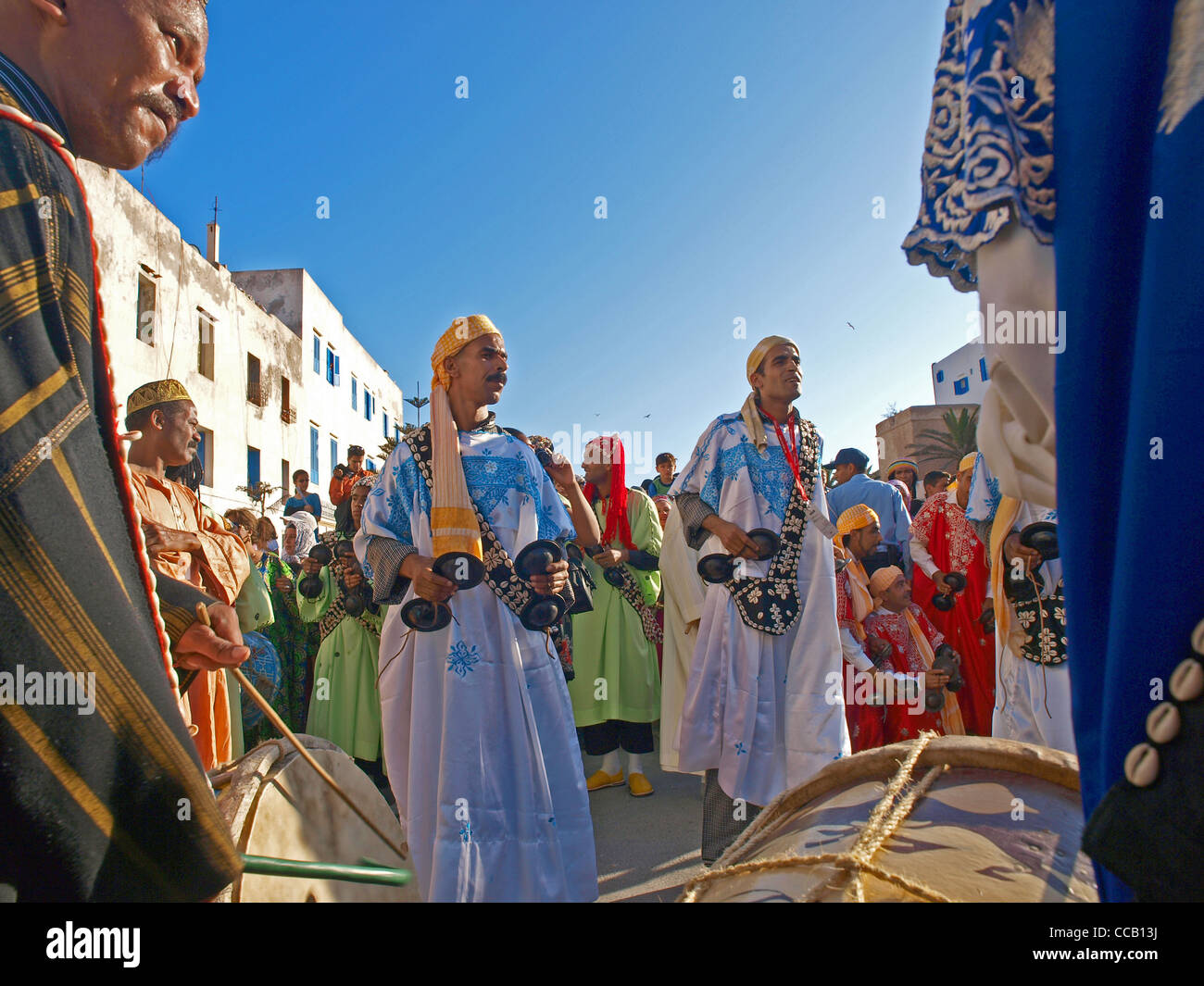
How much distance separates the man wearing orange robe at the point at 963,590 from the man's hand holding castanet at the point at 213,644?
463 cm

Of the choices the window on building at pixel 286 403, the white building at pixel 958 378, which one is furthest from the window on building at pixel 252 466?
the white building at pixel 958 378

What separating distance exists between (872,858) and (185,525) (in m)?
2.99

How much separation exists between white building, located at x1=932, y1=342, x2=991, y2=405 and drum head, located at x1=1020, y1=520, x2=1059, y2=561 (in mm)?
33379

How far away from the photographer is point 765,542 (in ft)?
11.0

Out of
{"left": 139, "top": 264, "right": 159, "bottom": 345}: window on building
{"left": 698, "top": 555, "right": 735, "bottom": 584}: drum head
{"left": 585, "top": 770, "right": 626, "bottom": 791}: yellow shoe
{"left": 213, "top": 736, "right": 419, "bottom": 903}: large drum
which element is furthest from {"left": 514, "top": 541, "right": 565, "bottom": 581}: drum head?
{"left": 139, "top": 264, "right": 159, "bottom": 345}: window on building

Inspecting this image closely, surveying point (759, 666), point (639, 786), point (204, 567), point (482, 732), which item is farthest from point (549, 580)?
point (639, 786)

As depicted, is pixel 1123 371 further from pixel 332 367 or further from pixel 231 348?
pixel 332 367

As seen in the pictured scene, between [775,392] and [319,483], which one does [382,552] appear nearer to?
[775,392]

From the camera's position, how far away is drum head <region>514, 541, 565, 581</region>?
9.43 ft

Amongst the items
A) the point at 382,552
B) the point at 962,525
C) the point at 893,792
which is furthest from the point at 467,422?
the point at 962,525

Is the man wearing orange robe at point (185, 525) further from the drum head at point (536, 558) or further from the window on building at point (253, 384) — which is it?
the window on building at point (253, 384)
